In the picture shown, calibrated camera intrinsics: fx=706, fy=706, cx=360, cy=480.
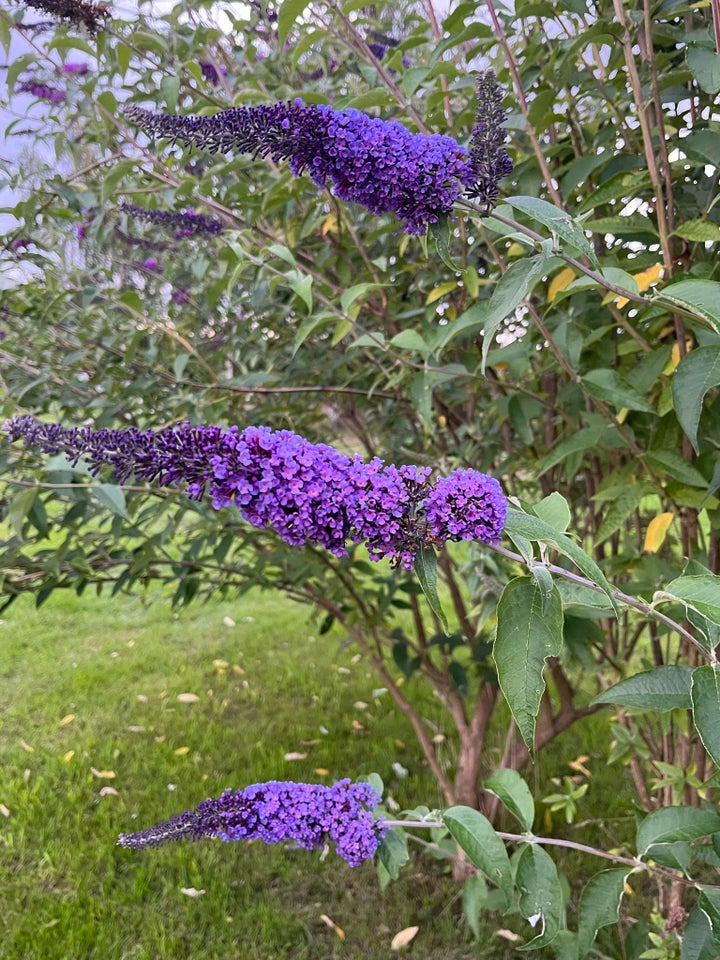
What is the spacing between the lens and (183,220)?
1.84 metres

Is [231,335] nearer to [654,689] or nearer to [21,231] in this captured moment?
[21,231]

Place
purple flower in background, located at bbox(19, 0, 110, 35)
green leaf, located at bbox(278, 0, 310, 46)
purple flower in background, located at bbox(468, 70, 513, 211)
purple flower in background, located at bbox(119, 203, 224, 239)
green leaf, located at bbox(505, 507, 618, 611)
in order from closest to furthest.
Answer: green leaf, located at bbox(505, 507, 618, 611)
purple flower in background, located at bbox(468, 70, 513, 211)
green leaf, located at bbox(278, 0, 310, 46)
purple flower in background, located at bbox(19, 0, 110, 35)
purple flower in background, located at bbox(119, 203, 224, 239)

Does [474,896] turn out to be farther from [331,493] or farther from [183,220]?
[183,220]

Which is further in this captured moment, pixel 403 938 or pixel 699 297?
pixel 403 938

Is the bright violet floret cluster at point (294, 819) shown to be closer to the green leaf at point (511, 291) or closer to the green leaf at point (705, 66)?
the green leaf at point (511, 291)

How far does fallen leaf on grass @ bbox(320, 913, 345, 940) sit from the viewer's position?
2.03 meters

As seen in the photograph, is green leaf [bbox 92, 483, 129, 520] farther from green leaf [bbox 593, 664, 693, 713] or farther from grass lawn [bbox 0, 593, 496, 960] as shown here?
grass lawn [bbox 0, 593, 496, 960]

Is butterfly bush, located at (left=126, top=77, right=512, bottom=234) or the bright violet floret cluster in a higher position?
butterfly bush, located at (left=126, top=77, right=512, bottom=234)

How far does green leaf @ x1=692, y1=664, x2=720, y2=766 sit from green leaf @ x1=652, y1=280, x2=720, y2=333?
389mm

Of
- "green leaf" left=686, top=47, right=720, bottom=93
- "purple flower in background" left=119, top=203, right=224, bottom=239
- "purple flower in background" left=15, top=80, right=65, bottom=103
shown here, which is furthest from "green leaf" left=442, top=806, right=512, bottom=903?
"purple flower in background" left=15, top=80, right=65, bottom=103

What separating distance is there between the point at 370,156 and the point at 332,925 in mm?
2083

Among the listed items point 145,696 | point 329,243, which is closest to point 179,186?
point 329,243

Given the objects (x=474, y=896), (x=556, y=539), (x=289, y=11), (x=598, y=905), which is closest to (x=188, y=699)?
(x=474, y=896)

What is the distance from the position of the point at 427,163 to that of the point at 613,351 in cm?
75
